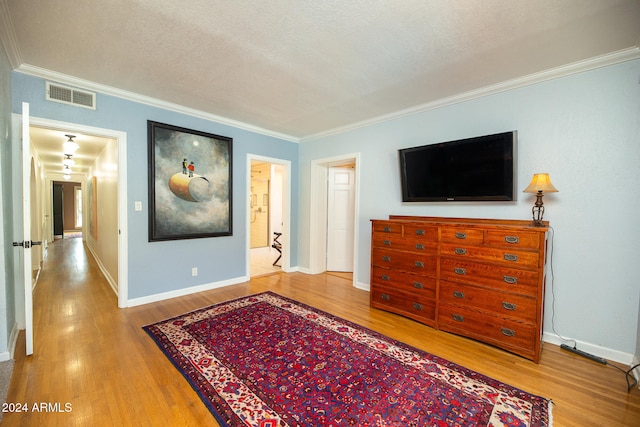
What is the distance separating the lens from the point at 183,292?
377 cm

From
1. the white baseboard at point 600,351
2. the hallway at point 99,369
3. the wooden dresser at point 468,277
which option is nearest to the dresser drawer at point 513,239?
the wooden dresser at point 468,277

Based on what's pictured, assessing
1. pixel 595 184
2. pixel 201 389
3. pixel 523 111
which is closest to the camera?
pixel 201 389

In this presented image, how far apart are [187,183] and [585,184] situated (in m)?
4.50

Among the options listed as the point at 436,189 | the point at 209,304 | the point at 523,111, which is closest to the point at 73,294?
the point at 209,304

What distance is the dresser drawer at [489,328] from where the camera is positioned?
7.61 ft

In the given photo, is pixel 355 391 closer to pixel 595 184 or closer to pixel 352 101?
pixel 595 184

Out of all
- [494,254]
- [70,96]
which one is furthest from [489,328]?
[70,96]

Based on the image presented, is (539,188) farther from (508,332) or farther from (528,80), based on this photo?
(508,332)

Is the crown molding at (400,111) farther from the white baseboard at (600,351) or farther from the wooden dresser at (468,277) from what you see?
the white baseboard at (600,351)

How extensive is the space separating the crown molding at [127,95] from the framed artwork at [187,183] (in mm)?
258

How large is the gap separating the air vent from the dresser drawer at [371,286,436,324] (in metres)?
4.00

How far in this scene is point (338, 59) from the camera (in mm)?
2369

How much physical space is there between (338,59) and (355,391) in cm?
271

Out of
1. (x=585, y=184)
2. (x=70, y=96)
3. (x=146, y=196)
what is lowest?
(x=146, y=196)
